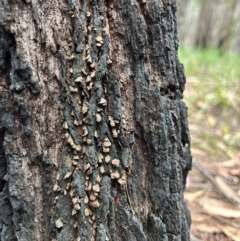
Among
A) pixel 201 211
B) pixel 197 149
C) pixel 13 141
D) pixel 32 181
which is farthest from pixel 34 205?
pixel 197 149

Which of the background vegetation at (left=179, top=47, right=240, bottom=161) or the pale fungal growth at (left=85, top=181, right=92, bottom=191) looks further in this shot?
the background vegetation at (left=179, top=47, right=240, bottom=161)

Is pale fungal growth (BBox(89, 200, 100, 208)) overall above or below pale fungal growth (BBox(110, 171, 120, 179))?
below

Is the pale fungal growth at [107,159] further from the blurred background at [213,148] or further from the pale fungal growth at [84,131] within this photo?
the blurred background at [213,148]

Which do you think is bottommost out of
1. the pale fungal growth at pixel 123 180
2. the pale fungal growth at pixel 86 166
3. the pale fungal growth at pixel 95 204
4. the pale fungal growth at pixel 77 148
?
the pale fungal growth at pixel 95 204

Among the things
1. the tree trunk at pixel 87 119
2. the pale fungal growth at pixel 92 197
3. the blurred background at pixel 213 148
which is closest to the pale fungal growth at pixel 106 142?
the tree trunk at pixel 87 119

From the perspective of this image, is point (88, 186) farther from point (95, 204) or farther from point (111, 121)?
point (111, 121)

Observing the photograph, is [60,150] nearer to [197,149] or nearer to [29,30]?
[29,30]

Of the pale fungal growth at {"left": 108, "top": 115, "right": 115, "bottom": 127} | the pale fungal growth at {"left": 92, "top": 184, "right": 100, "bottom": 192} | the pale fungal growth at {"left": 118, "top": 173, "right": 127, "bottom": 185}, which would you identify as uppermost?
the pale fungal growth at {"left": 108, "top": 115, "right": 115, "bottom": 127}

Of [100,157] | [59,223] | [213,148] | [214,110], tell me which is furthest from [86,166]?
[214,110]

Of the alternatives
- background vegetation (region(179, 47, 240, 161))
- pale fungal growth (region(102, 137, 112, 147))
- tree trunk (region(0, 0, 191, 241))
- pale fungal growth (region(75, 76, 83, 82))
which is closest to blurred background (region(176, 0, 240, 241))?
background vegetation (region(179, 47, 240, 161))

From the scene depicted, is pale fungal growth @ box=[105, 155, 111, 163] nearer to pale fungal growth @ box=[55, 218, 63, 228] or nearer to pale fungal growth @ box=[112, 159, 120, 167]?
pale fungal growth @ box=[112, 159, 120, 167]
